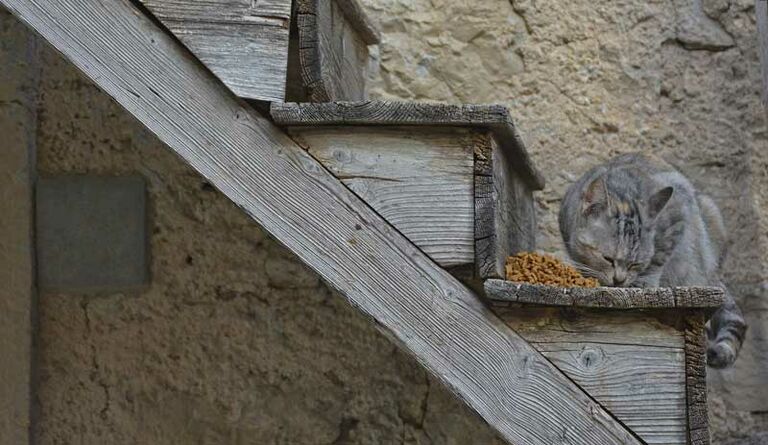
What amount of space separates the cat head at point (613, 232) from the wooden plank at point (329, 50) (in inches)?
45.9

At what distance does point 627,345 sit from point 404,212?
0.50 meters

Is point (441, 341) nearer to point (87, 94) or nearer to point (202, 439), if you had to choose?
point (202, 439)

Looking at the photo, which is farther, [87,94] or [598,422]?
[87,94]

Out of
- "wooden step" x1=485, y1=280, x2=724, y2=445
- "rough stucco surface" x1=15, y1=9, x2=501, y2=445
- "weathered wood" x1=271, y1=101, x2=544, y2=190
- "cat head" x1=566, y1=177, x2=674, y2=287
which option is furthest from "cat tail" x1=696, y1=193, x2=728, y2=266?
"weathered wood" x1=271, y1=101, x2=544, y2=190

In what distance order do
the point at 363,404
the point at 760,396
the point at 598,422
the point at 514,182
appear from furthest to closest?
1. the point at 760,396
2. the point at 363,404
3. the point at 514,182
4. the point at 598,422

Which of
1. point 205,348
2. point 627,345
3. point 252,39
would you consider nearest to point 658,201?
point 205,348

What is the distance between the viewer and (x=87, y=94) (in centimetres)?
334

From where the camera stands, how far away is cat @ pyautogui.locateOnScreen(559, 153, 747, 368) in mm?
3568

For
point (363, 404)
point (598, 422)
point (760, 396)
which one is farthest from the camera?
point (760, 396)

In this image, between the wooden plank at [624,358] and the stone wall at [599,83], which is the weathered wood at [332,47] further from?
the stone wall at [599,83]

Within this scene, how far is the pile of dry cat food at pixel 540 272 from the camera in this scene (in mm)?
2188

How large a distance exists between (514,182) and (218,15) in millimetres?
828

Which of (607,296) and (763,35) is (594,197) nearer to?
(763,35)

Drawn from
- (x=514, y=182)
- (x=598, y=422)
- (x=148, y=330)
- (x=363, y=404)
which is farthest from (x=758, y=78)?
(x=148, y=330)
